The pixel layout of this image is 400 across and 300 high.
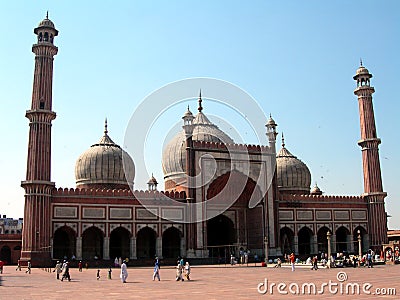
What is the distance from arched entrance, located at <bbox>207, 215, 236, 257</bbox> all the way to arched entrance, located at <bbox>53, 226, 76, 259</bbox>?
8491mm

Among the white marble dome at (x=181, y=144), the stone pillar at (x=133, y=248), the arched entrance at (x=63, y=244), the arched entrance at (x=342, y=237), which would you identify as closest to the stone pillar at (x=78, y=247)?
the arched entrance at (x=63, y=244)

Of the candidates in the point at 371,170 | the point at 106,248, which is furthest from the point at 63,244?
the point at 371,170

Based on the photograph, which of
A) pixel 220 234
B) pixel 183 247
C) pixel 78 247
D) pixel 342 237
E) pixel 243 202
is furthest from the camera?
pixel 342 237

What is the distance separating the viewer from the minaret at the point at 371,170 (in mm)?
35594

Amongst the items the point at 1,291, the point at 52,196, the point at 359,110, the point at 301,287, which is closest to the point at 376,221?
the point at 359,110

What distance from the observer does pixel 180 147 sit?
34.9 meters

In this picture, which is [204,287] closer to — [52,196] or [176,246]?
[52,196]

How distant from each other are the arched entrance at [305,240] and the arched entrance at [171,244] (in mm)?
8492

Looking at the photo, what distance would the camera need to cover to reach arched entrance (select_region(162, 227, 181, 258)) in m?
32.1

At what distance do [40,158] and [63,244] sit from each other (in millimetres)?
5411

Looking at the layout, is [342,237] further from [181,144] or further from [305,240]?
[181,144]

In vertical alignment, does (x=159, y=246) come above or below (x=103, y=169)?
below

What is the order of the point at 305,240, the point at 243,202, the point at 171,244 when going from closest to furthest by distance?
the point at 171,244, the point at 243,202, the point at 305,240

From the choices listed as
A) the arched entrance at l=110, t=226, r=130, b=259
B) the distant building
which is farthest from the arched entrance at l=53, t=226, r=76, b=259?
the distant building
